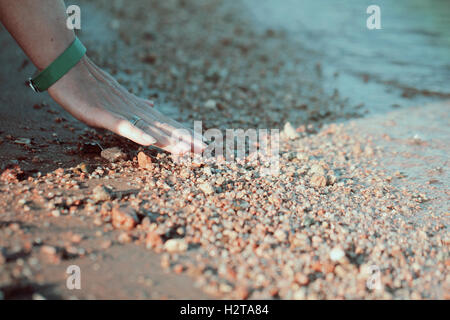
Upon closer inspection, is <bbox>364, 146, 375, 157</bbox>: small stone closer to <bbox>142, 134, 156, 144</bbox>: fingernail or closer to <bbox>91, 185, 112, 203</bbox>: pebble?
<bbox>142, 134, 156, 144</bbox>: fingernail

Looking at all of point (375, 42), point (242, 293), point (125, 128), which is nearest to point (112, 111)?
point (125, 128)

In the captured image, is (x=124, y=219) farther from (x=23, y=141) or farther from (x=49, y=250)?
(x=23, y=141)

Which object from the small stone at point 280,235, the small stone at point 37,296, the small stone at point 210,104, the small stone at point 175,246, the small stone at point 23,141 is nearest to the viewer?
the small stone at point 37,296

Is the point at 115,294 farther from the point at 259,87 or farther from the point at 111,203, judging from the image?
the point at 259,87

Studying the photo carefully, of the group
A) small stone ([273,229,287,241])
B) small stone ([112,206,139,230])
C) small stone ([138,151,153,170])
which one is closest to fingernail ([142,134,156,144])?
small stone ([138,151,153,170])

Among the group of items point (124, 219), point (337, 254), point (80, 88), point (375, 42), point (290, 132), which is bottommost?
point (337, 254)

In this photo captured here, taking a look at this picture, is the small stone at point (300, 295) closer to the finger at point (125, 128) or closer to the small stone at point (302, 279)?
the small stone at point (302, 279)

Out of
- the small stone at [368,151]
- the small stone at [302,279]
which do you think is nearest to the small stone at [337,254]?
the small stone at [302,279]
